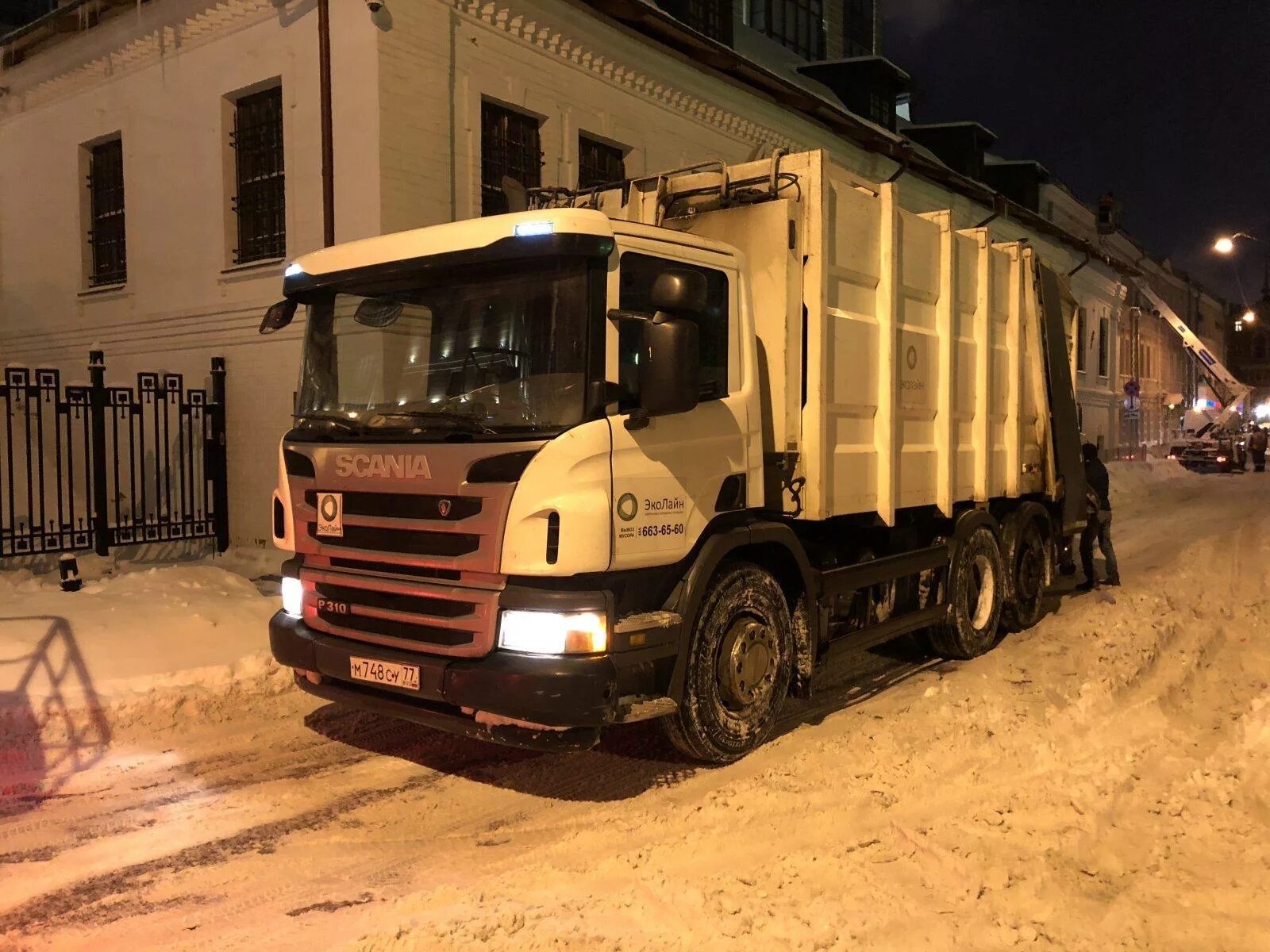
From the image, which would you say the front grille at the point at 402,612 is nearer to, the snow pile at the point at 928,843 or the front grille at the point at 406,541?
the front grille at the point at 406,541

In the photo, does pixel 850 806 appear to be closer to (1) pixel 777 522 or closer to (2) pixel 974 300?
(1) pixel 777 522


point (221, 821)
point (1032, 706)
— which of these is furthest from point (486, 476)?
point (1032, 706)

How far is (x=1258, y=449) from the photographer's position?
35750 millimetres

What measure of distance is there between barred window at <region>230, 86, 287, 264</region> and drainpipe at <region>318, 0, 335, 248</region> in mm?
1365

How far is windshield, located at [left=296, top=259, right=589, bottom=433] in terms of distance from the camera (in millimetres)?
4449

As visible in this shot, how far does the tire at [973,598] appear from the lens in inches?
300

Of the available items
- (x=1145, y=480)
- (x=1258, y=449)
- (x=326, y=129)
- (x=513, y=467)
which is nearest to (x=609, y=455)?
(x=513, y=467)

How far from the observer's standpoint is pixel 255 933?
11.6ft

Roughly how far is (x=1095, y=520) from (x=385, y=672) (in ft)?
28.3

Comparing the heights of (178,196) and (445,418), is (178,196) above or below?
above

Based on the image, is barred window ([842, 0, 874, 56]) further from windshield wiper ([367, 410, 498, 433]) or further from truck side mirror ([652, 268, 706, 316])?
windshield wiper ([367, 410, 498, 433])

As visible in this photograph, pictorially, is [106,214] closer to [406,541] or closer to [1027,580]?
[406,541]

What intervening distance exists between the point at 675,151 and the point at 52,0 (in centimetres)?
2249

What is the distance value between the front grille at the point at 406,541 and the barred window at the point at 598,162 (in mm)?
9905
